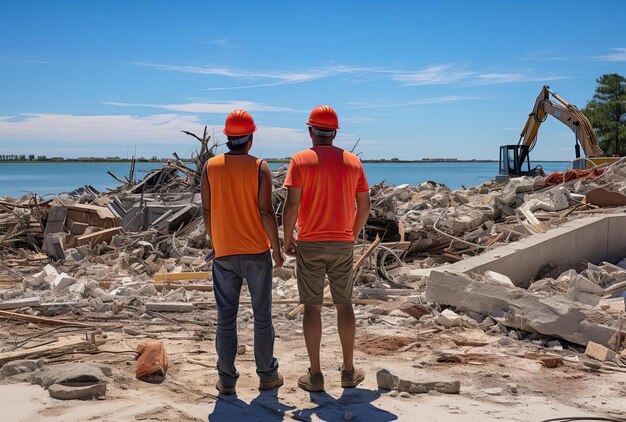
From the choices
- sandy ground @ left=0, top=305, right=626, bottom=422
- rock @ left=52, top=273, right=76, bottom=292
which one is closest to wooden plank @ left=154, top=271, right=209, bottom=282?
rock @ left=52, top=273, right=76, bottom=292

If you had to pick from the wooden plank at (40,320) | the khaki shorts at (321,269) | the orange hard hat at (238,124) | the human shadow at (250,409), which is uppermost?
the orange hard hat at (238,124)

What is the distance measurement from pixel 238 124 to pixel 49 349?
108 inches

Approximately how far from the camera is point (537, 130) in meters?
27.0

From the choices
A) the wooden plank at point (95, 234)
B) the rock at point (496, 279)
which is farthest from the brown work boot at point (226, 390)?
the wooden plank at point (95, 234)

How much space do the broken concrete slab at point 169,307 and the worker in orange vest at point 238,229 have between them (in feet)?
10.6

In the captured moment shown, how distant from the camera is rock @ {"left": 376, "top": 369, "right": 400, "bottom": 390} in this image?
5016 millimetres

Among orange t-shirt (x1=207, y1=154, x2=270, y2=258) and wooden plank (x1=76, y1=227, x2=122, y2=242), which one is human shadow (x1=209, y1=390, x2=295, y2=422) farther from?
wooden plank (x1=76, y1=227, x2=122, y2=242)

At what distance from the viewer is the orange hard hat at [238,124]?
187 inches

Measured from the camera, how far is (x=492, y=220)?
14484mm

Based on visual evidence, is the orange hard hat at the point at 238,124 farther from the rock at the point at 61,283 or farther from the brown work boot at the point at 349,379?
the rock at the point at 61,283

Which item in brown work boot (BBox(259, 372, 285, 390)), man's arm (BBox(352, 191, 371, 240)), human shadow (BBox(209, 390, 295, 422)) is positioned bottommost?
human shadow (BBox(209, 390, 295, 422))

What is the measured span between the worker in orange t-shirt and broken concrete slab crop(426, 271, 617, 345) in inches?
92.6

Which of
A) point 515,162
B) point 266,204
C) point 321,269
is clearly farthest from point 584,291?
point 515,162

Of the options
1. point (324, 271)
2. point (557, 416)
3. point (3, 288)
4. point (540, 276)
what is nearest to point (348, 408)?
point (324, 271)
